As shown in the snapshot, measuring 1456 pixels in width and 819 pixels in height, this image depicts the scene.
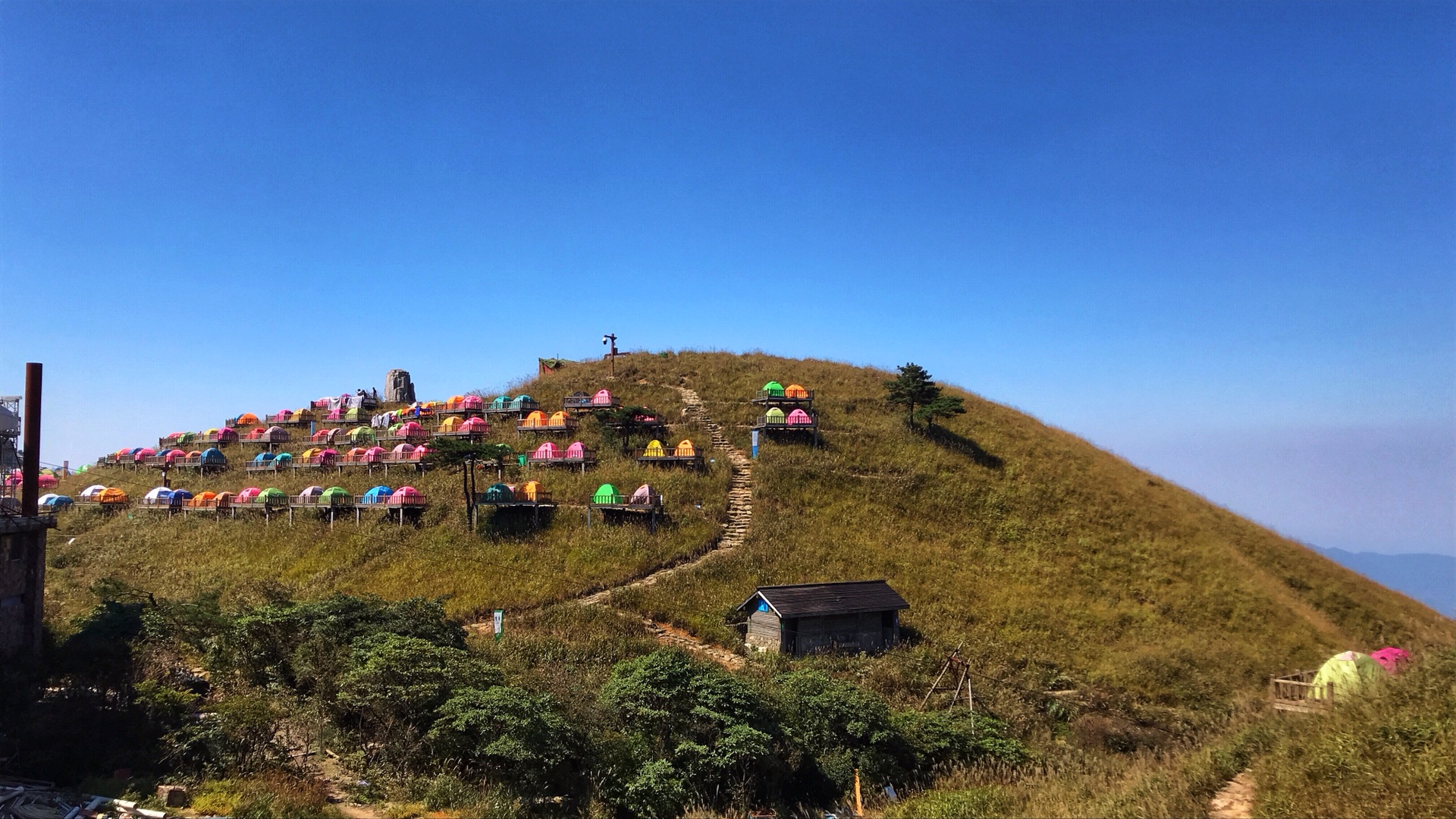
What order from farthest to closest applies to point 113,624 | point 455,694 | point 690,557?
point 690,557, point 113,624, point 455,694

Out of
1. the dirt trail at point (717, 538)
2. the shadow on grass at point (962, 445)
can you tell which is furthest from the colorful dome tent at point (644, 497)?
the shadow on grass at point (962, 445)

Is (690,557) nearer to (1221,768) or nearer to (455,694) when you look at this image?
(455,694)

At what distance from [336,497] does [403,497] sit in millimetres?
5182

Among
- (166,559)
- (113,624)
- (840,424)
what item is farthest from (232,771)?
(840,424)

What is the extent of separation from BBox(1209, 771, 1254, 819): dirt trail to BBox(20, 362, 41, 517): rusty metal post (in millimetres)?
31278

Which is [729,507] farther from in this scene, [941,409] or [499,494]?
[941,409]

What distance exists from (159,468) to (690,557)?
4634 centimetres

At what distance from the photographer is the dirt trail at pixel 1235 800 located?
12.2 metres

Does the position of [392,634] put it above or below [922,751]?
above

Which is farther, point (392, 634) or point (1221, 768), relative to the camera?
point (392, 634)

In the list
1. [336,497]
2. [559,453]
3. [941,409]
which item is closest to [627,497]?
[559,453]

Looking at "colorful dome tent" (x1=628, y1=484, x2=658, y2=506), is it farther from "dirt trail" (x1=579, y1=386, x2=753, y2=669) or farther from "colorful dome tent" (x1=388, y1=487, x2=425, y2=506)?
"colorful dome tent" (x1=388, y1=487, x2=425, y2=506)

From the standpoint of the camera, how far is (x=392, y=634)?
2086 centimetres

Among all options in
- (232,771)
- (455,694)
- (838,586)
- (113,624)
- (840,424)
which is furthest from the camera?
(840,424)
